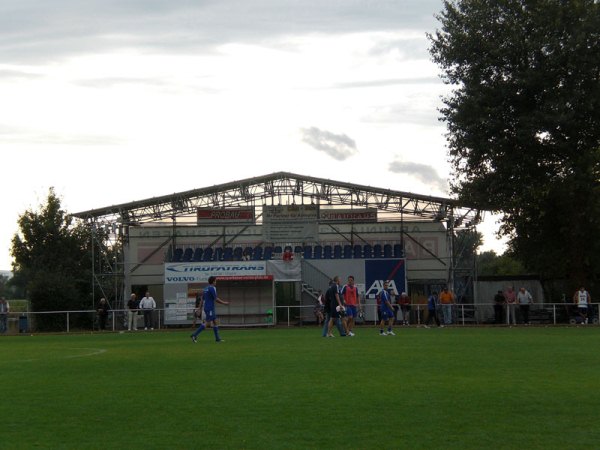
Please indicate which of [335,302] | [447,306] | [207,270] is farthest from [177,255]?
[335,302]

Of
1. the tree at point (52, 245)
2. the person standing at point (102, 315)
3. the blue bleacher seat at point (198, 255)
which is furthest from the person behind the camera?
the tree at point (52, 245)

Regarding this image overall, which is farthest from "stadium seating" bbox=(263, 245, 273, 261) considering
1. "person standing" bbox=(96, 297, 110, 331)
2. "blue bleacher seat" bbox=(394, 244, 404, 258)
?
"person standing" bbox=(96, 297, 110, 331)

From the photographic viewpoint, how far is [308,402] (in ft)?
41.0

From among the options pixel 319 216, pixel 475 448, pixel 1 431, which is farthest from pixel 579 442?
Answer: pixel 319 216

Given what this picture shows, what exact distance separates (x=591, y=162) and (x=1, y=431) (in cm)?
3808

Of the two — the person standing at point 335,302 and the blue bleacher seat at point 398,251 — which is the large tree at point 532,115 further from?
the person standing at point 335,302

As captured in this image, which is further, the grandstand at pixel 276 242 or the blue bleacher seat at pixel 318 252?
the blue bleacher seat at pixel 318 252

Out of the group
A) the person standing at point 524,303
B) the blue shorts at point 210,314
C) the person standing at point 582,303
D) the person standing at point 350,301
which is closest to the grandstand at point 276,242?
the person standing at point 524,303

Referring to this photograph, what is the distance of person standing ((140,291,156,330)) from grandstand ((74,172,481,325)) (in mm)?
1481

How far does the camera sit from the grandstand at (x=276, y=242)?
173 ft

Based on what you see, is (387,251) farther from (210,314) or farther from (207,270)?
(210,314)

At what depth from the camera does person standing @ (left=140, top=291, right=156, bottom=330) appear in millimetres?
48406

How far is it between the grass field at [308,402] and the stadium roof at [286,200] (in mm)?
33765

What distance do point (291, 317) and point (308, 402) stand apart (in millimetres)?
38404
